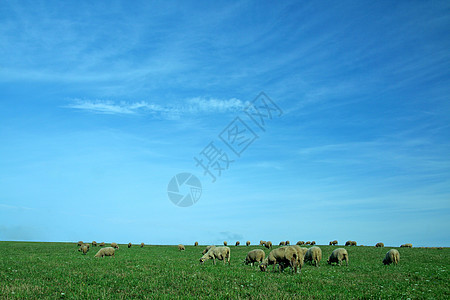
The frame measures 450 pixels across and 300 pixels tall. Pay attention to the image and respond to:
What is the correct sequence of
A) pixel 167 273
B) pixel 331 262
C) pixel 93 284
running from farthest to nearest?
pixel 331 262 < pixel 167 273 < pixel 93 284

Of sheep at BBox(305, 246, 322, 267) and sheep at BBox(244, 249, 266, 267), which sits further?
sheep at BBox(305, 246, 322, 267)

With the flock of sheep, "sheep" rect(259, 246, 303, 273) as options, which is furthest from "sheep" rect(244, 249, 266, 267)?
"sheep" rect(259, 246, 303, 273)

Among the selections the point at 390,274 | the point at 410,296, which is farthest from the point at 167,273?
the point at 390,274

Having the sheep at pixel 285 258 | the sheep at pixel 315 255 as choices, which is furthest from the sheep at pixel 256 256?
the sheep at pixel 315 255

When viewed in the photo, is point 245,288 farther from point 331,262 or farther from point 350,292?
point 331,262

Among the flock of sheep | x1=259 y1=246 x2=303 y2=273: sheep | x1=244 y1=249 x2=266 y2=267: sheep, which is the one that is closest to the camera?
x1=259 y1=246 x2=303 y2=273: sheep

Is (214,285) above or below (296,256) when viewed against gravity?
below

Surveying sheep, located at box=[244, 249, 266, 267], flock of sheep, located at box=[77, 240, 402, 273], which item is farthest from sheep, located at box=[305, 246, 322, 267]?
sheep, located at box=[244, 249, 266, 267]

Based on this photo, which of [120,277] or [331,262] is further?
[331,262]

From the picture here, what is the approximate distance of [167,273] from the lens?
20531 mm

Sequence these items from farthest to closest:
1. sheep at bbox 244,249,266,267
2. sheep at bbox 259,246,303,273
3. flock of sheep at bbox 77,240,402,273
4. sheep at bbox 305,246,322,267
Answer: sheep at bbox 305,246,322,267, sheep at bbox 244,249,266,267, flock of sheep at bbox 77,240,402,273, sheep at bbox 259,246,303,273

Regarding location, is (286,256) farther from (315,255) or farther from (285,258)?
(315,255)

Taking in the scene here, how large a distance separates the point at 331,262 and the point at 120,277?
2147 cm

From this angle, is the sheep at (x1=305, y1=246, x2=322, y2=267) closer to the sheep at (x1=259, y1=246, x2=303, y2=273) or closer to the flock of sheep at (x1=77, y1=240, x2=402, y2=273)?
the flock of sheep at (x1=77, y1=240, x2=402, y2=273)
